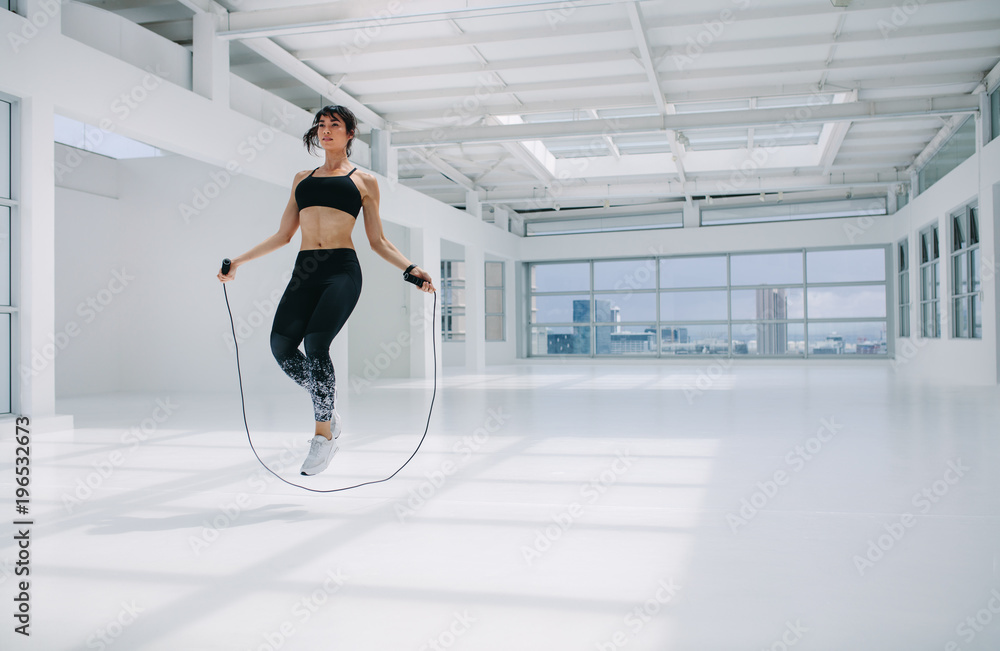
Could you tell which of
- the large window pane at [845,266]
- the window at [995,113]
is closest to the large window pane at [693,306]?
the large window pane at [845,266]

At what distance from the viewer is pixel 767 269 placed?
18891 mm

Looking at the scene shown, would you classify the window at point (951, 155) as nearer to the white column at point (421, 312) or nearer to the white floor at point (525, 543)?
the white floor at point (525, 543)

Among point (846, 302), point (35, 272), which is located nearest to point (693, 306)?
point (846, 302)

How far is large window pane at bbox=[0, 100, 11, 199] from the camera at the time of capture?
5984 mm

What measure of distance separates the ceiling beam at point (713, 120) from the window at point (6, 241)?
620 centimetres

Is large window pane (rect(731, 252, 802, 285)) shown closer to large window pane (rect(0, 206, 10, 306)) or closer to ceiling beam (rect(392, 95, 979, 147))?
ceiling beam (rect(392, 95, 979, 147))

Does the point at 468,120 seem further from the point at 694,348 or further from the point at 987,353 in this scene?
the point at 694,348

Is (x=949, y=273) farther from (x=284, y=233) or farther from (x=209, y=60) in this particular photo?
(x=284, y=233)

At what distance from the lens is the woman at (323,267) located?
3393 millimetres

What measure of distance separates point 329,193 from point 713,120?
8488 mm

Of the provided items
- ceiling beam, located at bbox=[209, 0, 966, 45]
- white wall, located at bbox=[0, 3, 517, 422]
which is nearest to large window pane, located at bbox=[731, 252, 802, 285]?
white wall, located at bbox=[0, 3, 517, 422]

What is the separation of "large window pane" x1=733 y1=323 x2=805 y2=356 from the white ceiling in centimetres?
531

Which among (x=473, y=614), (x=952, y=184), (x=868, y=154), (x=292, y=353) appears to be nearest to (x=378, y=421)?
(x=292, y=353)

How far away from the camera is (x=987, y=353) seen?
10.9 meters
